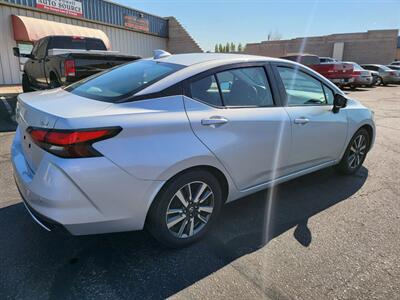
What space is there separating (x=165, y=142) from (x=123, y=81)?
0.89 meters

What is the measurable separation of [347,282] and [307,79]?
225 centimetres

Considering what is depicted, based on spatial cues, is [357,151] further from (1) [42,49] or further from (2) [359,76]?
(2) [359,76]

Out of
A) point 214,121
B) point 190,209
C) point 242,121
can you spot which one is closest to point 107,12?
point 242,121

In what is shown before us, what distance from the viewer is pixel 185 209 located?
2754 millimetres

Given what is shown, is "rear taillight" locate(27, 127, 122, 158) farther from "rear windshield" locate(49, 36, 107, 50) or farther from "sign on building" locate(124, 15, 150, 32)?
"sign on building" locate(124, 15, 150, 32)

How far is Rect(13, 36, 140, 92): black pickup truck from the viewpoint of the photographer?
709cm

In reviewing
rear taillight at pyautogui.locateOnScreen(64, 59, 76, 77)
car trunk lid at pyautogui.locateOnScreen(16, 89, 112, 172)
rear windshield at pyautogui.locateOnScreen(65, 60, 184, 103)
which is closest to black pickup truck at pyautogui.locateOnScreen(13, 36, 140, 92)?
rear taillight at pyautogui.locateOnScreen(64, 59, 76, 77)

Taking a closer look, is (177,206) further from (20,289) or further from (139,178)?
(20,289)

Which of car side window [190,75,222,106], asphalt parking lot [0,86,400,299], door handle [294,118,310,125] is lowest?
asphalt parking lot [0,86,400,299]

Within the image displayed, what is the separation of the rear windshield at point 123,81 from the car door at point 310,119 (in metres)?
1.25

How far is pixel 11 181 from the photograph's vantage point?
4059 mm

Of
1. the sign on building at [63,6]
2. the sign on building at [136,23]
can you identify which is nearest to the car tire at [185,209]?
the sign on building at [63,6]

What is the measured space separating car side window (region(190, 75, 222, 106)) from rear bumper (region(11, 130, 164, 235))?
2.64ft

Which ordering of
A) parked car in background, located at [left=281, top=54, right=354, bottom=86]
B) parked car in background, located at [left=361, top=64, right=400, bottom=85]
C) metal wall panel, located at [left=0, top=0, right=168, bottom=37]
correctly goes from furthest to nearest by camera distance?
parked car in background, located at [left=361, top=64, right=400, bottom=85] < parked car in background, located at [left=281, top=54, right=354, bottom=86] < metal wall panel, located at [left=0, top=0, right=168, bottom=37]
